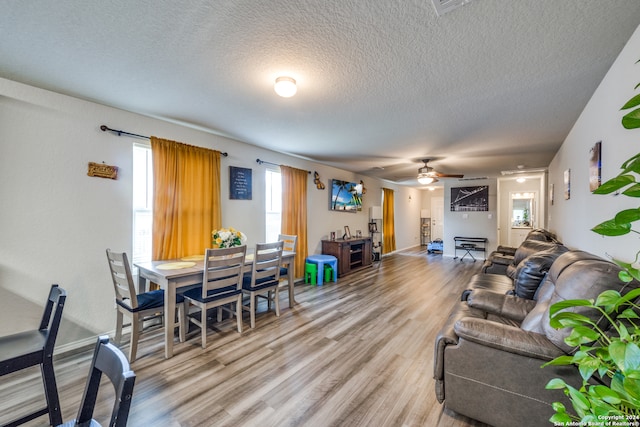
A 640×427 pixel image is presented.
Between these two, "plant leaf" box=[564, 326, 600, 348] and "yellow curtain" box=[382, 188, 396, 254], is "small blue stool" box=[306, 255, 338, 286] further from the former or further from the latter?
"plant leaf" box=[564, 326, 600, 348]

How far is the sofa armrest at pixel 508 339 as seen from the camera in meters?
1.45

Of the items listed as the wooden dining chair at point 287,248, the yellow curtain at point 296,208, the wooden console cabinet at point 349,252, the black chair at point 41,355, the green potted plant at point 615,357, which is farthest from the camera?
the wooden console cabinet at point 349,252

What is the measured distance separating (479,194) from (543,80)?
6.36 meters

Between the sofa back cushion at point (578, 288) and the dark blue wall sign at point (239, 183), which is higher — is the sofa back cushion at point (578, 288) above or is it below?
below

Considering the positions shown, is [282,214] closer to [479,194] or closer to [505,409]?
[505,409]

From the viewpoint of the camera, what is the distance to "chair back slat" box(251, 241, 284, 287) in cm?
309

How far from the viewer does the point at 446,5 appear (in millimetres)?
1434

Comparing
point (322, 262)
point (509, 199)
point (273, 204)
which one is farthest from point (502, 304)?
point (509, 199)

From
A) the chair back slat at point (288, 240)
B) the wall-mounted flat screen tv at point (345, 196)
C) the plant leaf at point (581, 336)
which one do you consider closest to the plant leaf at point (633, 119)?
the plant leaf at point (581, 336)

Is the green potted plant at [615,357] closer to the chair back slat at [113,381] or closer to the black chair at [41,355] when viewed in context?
the chair back slat at [113,381]

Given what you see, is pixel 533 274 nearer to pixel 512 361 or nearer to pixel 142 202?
pixel 512 361

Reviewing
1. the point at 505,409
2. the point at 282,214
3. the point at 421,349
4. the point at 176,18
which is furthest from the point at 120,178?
the point at 505,409

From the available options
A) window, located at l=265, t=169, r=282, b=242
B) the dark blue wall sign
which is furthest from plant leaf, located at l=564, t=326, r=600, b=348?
window, located at l=265, t=169, r=282, b=242

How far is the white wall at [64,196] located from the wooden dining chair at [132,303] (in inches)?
14.5
